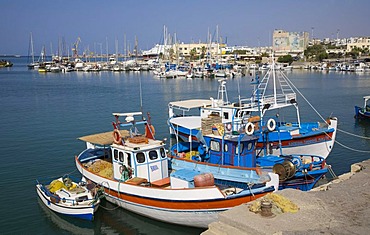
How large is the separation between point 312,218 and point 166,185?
23.7 ft

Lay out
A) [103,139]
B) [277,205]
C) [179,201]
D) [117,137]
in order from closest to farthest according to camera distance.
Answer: [277,205] < [179,201] < [117,137] < [103,139]

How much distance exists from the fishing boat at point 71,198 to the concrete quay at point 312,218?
7.21 meters

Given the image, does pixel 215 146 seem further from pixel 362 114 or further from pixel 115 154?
pixel 362 114

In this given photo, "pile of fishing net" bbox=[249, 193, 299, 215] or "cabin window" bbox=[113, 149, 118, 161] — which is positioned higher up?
"pile of fishing net" bbox=[249, 193, 299, 215]

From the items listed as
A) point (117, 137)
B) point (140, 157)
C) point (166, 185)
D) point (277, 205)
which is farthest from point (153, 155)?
point (277, 205)

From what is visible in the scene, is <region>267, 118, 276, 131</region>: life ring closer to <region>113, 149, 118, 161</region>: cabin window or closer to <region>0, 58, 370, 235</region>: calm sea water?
<region>0, 58, 370, 235</region>: calm sea water

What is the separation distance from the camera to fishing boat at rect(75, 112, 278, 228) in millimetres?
12422

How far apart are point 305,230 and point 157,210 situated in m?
Answer: 7.18

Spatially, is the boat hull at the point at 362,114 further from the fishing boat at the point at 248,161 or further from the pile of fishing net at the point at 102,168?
the pile of fishing net at the point at 102,168

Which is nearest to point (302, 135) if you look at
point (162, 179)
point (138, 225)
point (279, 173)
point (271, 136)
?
point (271, 136)

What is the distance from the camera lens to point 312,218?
26.0 ft

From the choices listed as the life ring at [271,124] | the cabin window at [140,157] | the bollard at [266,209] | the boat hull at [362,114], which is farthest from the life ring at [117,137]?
the boat hull at [362,114]

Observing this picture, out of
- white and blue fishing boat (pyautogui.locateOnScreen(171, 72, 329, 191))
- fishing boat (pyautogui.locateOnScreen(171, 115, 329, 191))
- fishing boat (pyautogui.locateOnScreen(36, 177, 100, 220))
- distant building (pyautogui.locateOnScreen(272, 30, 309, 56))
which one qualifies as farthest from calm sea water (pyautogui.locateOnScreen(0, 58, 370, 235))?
distant building (pyautogui.locateOnScreen(272, 30, 309, 56))

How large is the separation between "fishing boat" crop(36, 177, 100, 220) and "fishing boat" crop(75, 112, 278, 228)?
32.7 inches
